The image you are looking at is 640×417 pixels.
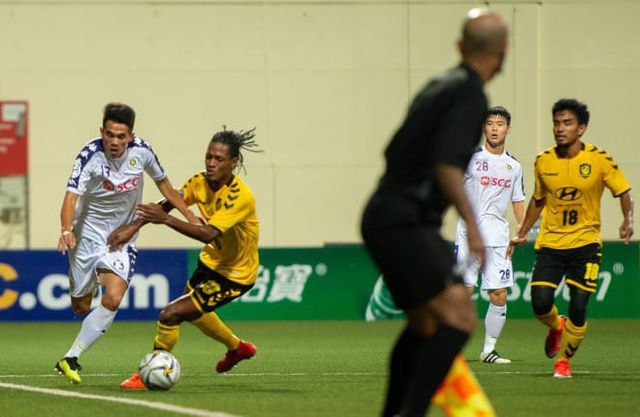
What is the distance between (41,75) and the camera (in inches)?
909

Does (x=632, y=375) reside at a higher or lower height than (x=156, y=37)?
lower

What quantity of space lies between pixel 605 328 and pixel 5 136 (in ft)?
33.7

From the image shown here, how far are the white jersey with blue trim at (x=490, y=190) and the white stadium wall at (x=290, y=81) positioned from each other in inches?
385

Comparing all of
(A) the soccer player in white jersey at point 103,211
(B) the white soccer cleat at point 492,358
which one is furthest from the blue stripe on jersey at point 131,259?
(B) the white soccer cleat at point 492,358

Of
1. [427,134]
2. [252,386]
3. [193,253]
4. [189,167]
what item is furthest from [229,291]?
[189,167]

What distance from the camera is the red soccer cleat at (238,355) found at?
431 inches

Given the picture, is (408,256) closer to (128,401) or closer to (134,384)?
(128,401)

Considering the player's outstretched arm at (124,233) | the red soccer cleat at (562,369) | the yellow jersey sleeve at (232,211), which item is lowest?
the red soccer cleat at (562,369)

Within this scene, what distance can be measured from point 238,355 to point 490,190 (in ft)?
11.3

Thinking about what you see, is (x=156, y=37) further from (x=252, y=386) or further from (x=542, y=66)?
(x=252, y=386)

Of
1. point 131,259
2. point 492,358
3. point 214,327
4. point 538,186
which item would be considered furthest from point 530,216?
point 131,259

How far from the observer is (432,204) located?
20.0 feet

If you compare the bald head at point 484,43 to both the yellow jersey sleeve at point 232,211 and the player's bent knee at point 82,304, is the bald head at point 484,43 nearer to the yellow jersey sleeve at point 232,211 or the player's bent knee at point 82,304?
the yellow jersey sleeve at point 232,211

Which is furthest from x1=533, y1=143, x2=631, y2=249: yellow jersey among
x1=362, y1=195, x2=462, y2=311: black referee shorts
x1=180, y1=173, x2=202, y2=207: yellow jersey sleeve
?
x1=362, y1=195, x2=462, y2=311: black referee shorts
